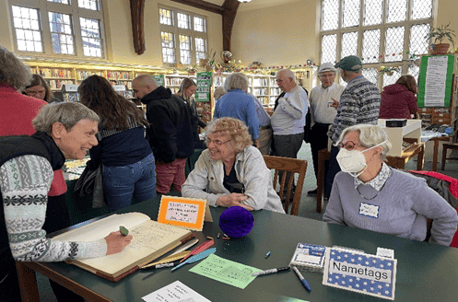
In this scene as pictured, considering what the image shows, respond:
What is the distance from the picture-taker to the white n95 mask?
1441mm

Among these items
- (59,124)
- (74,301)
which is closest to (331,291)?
(59,124)

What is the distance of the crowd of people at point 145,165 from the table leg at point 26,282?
74mm

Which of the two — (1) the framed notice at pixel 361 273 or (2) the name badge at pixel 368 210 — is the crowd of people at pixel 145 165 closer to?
(2) the name badge at pixel 368 210

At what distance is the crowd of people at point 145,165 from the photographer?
3.34ft

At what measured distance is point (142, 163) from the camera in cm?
218

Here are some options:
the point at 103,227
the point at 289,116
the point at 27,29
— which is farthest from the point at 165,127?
the point at 27,29

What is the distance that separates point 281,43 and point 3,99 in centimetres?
1180

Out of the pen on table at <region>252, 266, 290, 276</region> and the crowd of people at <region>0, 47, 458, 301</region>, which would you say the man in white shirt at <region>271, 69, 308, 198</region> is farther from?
the pen on table at <region>252, 266, 290, 276</region>

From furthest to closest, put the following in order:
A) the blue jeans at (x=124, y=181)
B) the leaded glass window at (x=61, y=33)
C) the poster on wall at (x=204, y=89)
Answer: the leaded glass window at (x=61, y=33) → the poster on wall at (x=204, y=89) → the blue jeans at (x=124, y=181)

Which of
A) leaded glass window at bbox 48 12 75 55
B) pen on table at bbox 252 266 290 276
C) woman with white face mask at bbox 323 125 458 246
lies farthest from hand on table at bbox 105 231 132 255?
leaded glass window at bbox 48 12 75 55

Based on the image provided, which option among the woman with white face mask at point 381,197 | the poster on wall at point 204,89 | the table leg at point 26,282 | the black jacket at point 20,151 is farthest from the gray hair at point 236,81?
the poster on wall at point 204,89

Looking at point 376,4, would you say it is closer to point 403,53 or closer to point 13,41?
point 403,53

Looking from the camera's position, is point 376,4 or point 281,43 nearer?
point 376,4

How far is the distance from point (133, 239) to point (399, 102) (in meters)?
4.60
